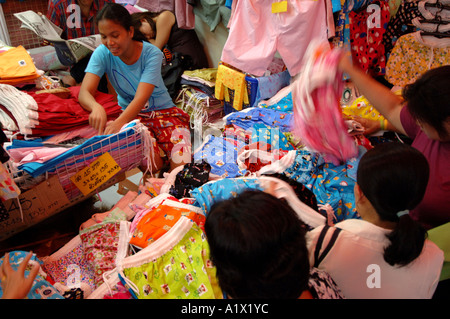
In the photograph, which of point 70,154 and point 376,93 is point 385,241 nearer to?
point 376,93

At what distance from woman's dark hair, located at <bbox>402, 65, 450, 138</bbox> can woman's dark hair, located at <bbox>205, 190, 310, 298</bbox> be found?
83cm

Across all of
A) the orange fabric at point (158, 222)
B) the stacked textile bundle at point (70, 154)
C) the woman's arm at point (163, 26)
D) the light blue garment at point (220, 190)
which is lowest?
the orange fabric at point (158, 222)

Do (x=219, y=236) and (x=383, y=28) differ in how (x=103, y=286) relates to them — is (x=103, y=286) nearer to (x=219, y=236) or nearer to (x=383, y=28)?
(x=219, y=236)

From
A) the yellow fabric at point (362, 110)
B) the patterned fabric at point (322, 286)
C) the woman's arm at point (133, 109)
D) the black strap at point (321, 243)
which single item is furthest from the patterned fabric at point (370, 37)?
the patterned fabric at point (322, 286)

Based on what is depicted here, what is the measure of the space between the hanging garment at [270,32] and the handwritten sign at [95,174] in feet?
5.90

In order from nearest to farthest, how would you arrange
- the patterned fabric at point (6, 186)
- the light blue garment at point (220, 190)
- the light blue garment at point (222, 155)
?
the patterned fabric at point (6, 186), the light blue garment at point (220, 190), the light blue garment at point (222, 155)

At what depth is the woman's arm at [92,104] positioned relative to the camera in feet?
6.52

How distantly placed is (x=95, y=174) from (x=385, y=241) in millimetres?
1347

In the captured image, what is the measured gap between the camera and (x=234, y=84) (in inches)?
125

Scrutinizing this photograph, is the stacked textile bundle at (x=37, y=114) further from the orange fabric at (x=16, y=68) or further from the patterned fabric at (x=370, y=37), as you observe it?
the patterned fabric at (x=370, y=37)

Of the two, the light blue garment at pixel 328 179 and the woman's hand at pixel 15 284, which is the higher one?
the woman's hand at pixel 15 284

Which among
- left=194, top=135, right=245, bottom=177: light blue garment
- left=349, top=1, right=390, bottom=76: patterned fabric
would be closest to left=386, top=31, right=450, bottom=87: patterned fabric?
left=349, top=1, right=390, bottom=76: patterned fabric

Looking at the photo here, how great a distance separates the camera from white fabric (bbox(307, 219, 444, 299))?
109 centimetres

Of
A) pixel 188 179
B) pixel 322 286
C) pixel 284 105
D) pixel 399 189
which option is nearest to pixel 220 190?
pixel 188 179
